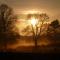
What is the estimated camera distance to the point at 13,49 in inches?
187

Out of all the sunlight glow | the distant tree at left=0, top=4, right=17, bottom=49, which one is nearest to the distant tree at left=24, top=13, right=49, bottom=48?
the sunlight glow

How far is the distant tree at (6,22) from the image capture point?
4.97 metres

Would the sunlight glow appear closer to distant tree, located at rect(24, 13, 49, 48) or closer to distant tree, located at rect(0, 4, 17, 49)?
distant tree, located at rect(24, 13, 49, 48)

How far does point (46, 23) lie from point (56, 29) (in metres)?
0.27

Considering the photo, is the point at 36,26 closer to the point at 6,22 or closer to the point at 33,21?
the point at 33,21

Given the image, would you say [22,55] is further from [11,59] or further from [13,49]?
[13,49]

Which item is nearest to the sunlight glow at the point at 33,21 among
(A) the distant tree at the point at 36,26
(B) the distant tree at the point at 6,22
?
(A) the distant tree at the point at 36,26

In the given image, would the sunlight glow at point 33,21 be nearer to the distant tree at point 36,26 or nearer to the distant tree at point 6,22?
the distant tree at point 36,26

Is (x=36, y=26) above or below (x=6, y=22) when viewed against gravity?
below

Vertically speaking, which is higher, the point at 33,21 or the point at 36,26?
the point at 33,21

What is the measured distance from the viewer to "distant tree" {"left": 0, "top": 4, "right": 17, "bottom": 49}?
4.97 meters

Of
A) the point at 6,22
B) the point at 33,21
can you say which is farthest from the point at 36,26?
the point at 6,22

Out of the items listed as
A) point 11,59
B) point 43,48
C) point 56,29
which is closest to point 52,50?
point 43,48

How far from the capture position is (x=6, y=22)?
16.4 feet
